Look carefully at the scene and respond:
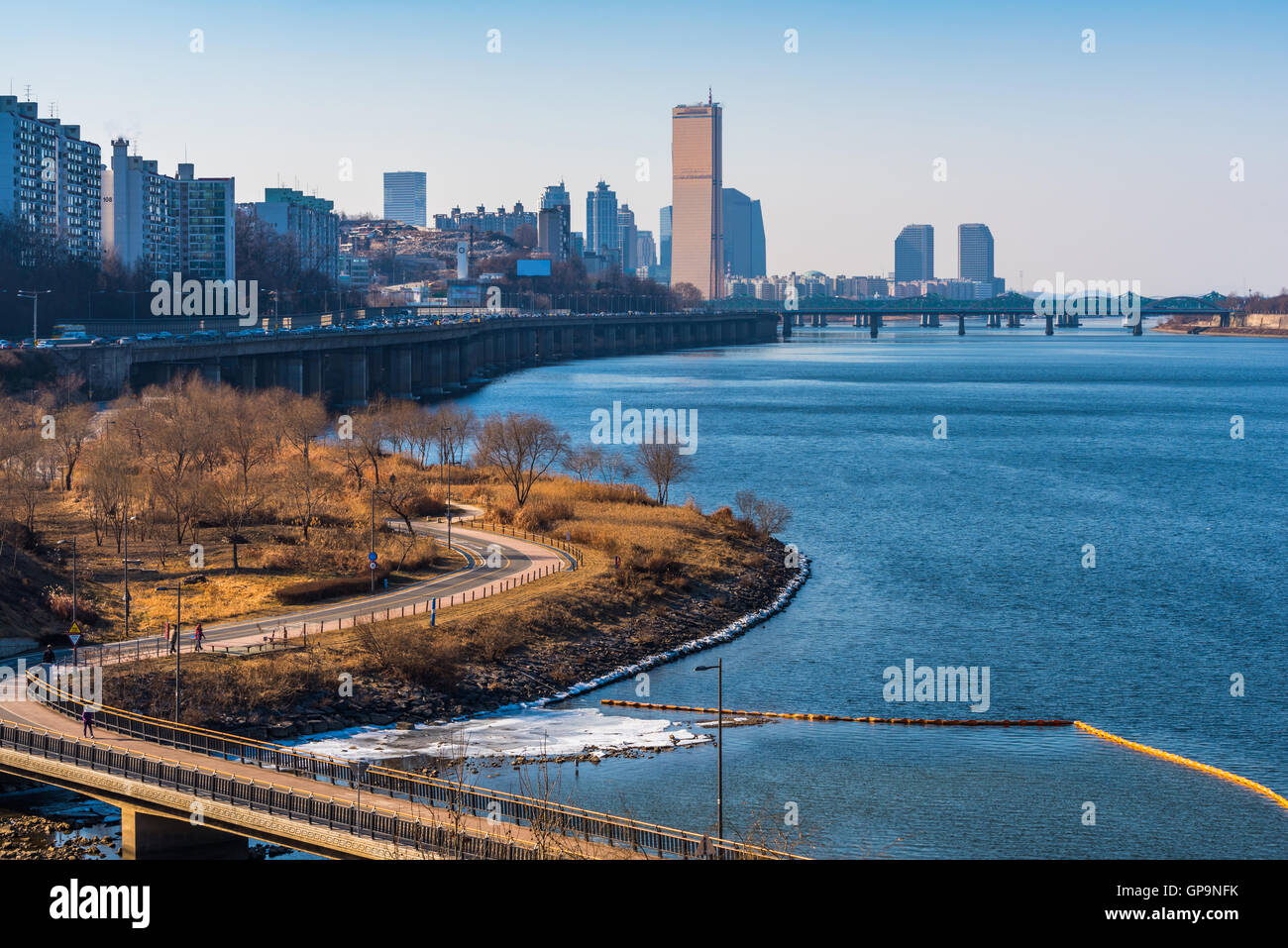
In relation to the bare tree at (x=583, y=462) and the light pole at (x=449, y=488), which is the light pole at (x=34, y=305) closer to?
the light pole at (x=449, y=488)

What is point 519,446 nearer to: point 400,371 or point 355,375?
point 355,375

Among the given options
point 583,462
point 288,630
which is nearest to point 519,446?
point 583,462

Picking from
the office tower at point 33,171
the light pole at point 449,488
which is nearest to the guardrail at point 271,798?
the light pole at point 449,488

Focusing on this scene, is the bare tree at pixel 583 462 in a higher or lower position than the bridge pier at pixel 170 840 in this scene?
higher

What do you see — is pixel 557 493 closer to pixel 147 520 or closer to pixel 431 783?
Result: pixel 147 520

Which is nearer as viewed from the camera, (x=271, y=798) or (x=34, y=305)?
(x=271, y=798)

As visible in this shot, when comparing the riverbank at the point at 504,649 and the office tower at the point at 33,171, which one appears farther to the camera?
the office tower at the point at 33,171
